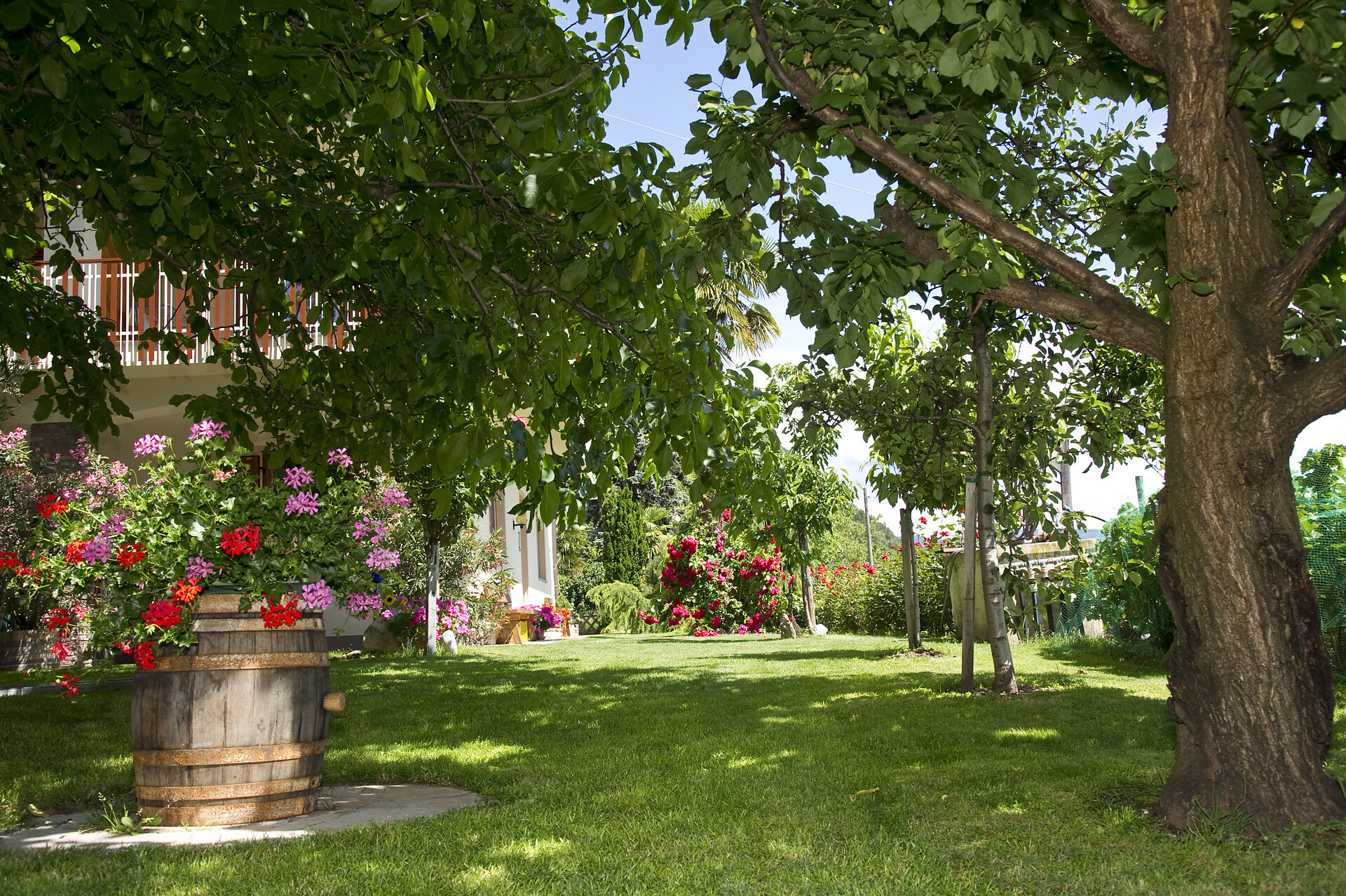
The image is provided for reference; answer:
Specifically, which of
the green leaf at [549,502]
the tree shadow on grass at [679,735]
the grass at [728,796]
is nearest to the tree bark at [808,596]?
the tree shadow on grass at [679,735]

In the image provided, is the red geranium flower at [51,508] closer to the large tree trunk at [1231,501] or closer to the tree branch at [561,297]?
the tree branch at [561,297]

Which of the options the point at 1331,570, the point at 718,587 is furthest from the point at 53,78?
the point at 718,587

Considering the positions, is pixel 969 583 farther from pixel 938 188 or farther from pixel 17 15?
pixel 17 15

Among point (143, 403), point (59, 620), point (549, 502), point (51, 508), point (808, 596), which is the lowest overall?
point (808, 596)

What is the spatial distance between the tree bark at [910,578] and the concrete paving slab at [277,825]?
6954mm

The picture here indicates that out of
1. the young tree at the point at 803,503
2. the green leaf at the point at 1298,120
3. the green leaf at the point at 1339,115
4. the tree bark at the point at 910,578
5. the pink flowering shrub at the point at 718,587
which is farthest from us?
the pink flowering shrub at the point at 718,587

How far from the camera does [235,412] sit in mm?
4527

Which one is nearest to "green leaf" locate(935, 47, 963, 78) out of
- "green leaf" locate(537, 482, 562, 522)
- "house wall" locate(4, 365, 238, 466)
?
"green leaf" locate(537, 482, 562, 522)

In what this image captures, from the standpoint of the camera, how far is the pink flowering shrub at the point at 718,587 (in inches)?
687

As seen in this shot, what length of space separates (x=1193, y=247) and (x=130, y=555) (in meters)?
4.32

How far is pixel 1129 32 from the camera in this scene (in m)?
3.10

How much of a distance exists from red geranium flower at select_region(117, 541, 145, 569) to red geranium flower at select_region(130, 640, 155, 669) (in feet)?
1.10

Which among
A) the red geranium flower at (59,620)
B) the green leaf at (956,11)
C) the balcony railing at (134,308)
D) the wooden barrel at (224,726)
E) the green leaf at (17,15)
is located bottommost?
the wooden barrel at (224,726)

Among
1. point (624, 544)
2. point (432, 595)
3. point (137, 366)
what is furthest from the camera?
point (624, 544)
